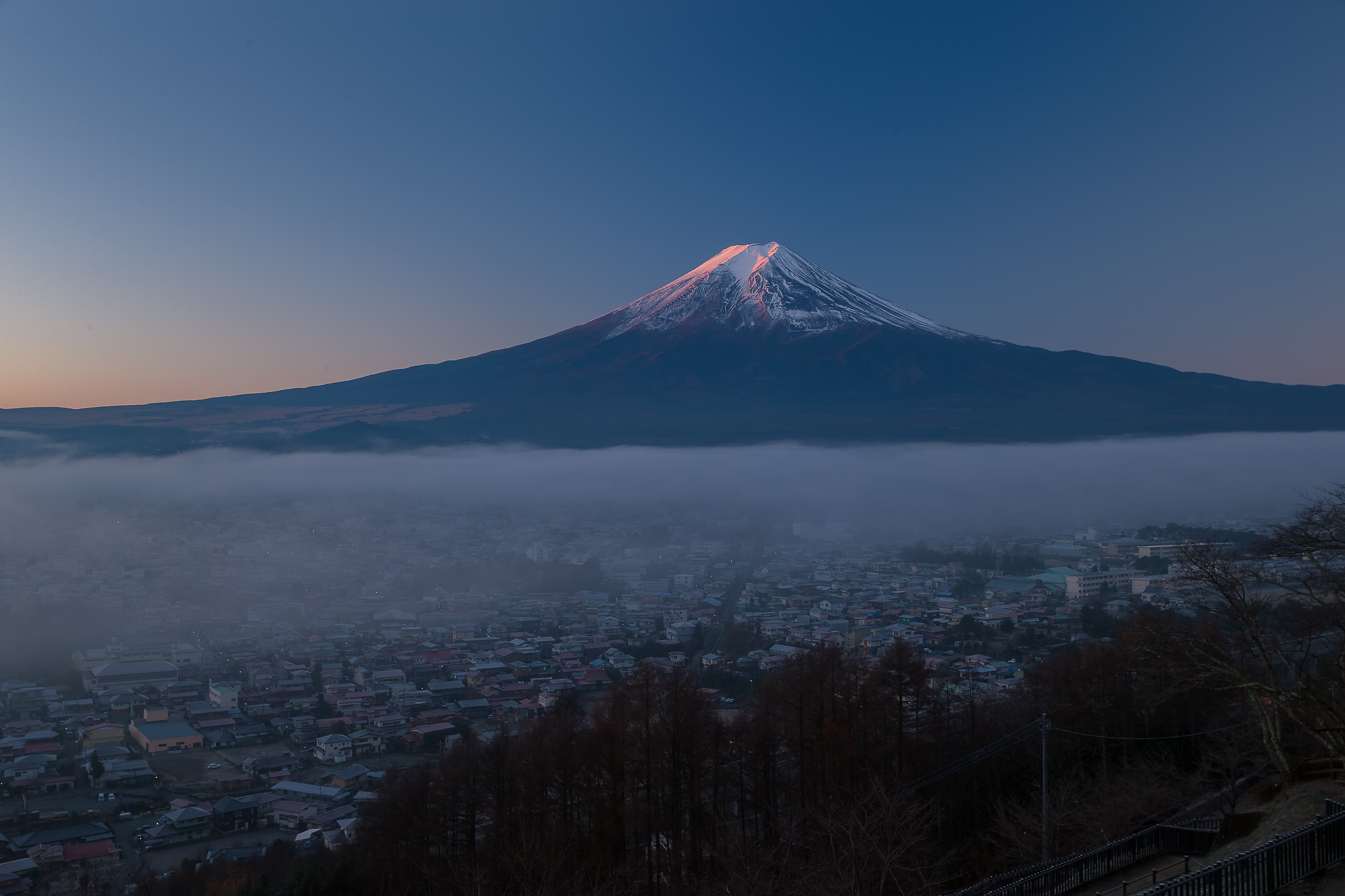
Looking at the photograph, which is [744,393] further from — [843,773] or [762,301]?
[843,773]

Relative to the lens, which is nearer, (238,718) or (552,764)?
(552,764)

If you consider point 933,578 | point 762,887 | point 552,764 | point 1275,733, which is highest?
point 1275,733

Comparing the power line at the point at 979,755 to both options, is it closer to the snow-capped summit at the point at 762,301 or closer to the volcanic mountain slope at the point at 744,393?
the volcanic mountain slope at the point at 744,393

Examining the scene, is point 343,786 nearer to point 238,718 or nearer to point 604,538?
point 238,718

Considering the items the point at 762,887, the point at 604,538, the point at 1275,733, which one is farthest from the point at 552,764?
the point at 604,538

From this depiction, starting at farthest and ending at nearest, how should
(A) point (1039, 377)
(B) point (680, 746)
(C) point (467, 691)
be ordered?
(A) point (1039, 377)
(C) point (467, 691)
(B) point (680, 746)

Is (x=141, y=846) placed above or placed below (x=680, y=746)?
below
